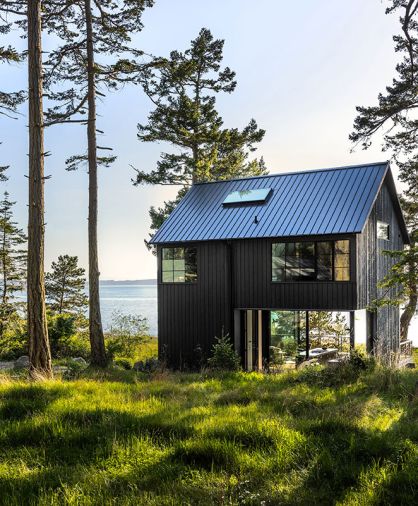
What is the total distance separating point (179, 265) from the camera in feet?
56.3

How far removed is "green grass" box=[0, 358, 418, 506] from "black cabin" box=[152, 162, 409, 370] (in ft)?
24.4

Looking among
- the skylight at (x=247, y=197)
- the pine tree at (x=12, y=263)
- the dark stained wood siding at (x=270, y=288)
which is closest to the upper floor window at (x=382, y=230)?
the dark stained wood siding at (x=270, y=288)

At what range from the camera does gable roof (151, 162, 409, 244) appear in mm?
14734

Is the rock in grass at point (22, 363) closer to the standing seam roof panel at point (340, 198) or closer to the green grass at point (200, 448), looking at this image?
the green grass at point (200, 448)

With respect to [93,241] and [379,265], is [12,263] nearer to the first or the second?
[93,241]

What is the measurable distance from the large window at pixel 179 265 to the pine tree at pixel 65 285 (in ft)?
56.8

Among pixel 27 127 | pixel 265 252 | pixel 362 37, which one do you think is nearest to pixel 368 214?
pixel 265 252

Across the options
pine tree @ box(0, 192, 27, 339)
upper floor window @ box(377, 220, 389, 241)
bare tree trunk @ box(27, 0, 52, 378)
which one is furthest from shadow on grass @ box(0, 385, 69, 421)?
pine tree @ box(0, 192, 27, 339)

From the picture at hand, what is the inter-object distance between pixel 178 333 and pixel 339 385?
834 cm

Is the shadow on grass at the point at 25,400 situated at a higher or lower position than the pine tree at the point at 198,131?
lower

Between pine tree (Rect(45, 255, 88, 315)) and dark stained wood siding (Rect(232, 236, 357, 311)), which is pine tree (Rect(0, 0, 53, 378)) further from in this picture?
pine tree (Rect(45, 255, 88, 315))

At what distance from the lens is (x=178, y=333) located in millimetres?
16984

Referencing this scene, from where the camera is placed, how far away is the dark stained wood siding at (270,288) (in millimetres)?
14383

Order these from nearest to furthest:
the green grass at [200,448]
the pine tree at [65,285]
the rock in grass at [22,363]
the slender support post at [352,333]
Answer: the green grass at [200,448] < the slender support post at [352,333] < the rock in grass at [22,363] < the pine tree at [65,285]
